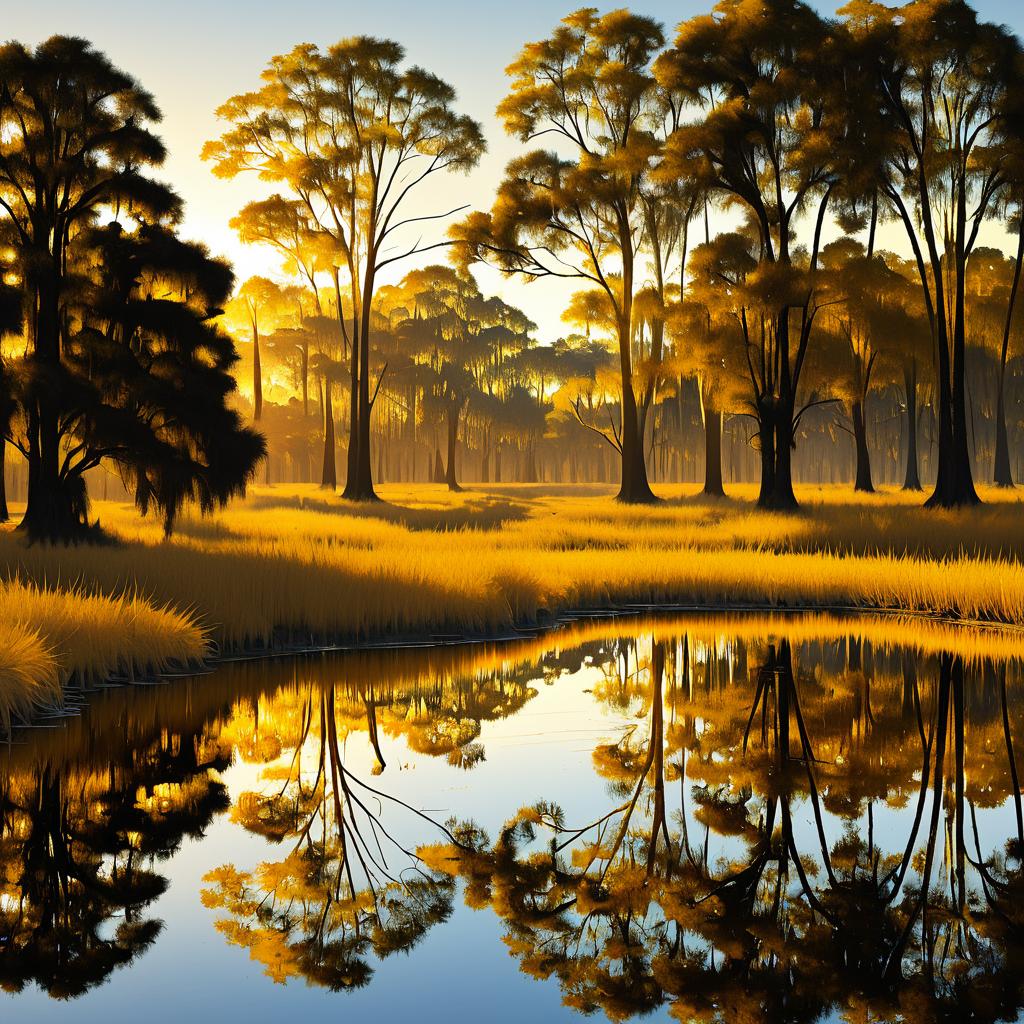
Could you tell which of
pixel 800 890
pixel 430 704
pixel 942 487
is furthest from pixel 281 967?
pixel 942 487

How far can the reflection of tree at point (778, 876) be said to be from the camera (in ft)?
12.9

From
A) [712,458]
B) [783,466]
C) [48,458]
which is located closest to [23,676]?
[48,458]

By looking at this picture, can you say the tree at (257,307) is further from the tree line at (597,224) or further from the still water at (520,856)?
the still water at (520,856)

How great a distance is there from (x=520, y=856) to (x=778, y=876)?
126 cm

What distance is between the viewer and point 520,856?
5.34m

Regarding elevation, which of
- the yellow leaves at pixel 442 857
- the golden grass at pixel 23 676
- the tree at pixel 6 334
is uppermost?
the tree at pixel 6 334

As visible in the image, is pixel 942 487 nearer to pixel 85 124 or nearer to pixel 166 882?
pixel 85 124

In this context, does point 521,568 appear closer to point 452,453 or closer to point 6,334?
point 6,334

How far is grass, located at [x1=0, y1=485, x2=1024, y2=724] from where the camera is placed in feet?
37.8

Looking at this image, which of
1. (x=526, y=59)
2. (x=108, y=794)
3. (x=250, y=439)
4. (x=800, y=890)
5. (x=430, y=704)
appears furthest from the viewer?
(x=526, y=59)

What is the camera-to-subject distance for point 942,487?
26062mm

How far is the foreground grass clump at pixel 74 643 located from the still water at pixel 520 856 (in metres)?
0.39

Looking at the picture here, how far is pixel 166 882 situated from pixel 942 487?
2445cm

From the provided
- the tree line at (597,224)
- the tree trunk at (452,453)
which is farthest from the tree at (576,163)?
the tree trunk at (452,453)
